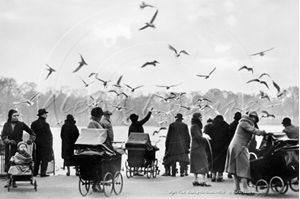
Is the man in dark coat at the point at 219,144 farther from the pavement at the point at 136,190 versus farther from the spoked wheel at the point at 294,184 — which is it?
the spoked wheel at the point at 294,184

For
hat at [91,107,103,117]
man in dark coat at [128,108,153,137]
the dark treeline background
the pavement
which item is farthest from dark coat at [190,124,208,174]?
hat at [91,107,103,117]

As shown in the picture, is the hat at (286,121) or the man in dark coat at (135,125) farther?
the man in dark coat at (135,125)

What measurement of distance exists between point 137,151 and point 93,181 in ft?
6.44

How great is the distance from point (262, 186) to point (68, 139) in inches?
176

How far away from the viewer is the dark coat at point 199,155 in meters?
12.4

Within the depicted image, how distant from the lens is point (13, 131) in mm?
12500

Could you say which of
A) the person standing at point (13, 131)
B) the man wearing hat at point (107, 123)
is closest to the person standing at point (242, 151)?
the man wearing hat at point (107, 123)

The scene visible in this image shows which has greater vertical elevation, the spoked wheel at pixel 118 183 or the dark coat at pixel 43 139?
the dark coat at pixel 43 139

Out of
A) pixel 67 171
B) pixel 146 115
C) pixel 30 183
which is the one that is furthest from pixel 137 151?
pixel 30 183

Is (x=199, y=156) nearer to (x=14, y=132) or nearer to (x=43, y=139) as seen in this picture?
(x=43, y=139)

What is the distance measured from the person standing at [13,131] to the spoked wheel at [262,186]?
493 centimetres

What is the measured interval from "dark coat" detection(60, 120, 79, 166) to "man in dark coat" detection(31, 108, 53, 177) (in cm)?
28

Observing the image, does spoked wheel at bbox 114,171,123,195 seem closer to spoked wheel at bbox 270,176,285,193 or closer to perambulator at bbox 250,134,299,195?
perambulator at bbox 250,134,299,195

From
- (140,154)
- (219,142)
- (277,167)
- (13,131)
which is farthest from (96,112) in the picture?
(277,167)
